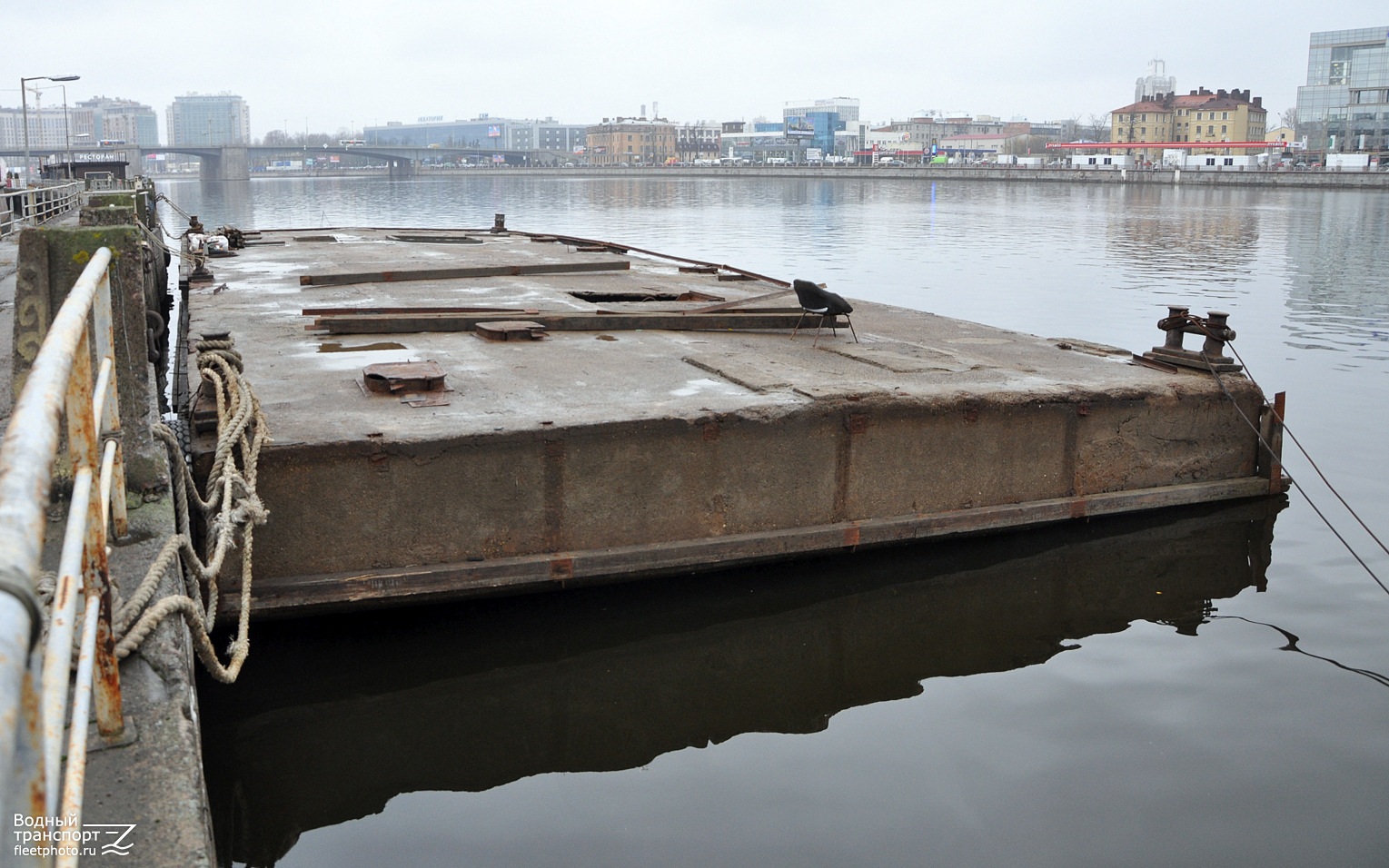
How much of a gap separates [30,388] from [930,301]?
2558 centimetres

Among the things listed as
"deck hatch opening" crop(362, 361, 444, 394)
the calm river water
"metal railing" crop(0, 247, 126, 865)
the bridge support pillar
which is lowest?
the calm river water

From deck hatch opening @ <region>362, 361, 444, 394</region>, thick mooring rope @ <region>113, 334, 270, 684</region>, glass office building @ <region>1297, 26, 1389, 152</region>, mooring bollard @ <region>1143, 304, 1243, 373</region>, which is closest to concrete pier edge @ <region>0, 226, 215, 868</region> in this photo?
thick mooring rope @ <region>113, 334, 270, 684</region>

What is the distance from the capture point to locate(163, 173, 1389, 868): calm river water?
5.41 metres

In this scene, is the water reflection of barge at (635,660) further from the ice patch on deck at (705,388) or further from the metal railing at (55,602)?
the metal railing at (55,602)

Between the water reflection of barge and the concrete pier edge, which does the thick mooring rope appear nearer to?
the concrete pier edge

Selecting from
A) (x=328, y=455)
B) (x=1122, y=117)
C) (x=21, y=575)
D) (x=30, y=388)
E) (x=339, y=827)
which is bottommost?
(x=339, y=827)

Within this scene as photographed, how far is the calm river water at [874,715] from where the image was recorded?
5.41 metres

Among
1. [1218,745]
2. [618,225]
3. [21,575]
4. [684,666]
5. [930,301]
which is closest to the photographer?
[21,575]

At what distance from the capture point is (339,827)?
5449mm

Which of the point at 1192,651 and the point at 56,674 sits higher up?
the point at 56,674

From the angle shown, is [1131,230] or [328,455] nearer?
[328,455]

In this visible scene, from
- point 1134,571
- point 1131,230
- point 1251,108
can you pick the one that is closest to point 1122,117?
point 1251,108

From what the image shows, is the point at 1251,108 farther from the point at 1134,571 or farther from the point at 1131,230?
the point at 1134,571

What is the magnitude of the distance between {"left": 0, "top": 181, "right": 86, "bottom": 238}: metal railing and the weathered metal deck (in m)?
15.3
